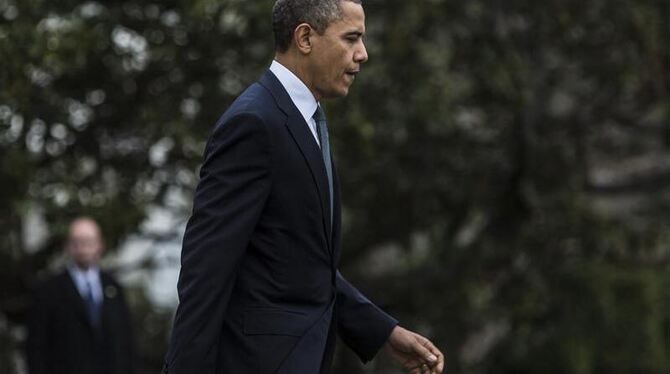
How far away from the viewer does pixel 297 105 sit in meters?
4.17

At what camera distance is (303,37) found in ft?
13.6

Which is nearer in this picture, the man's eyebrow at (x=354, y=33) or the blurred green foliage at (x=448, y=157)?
the man's eyebrow at (x=354, y=33)

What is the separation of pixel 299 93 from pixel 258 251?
1.43ft

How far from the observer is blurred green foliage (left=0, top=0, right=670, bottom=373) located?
33.8ft

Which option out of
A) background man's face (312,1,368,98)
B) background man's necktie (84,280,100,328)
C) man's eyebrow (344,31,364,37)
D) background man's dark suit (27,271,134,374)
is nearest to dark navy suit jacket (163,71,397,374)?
background man's face (312,1,368,98)

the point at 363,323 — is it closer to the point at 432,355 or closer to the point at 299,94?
the point at 432,355

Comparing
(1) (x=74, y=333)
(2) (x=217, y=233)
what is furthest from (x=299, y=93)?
(1) (x=74, y=333)

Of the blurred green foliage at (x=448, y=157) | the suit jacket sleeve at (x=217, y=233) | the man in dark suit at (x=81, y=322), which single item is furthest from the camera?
the blurred green foliage at (x=448, y=157)

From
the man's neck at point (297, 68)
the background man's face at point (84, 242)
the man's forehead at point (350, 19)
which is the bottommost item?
the background man's face at point (84, 242)

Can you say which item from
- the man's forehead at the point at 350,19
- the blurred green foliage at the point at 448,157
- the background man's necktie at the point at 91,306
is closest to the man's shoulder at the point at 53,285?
the background man's necktie at the point at 91,306

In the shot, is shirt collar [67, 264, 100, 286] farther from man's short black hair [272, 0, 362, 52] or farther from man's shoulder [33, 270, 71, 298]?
man's short black hair [272, 0, 362, 52]

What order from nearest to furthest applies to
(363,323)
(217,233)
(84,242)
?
1. (217,233)
2. (363,323)
3. (84,242)

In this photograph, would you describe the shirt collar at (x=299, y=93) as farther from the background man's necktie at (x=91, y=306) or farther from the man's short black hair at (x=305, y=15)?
the background man's necktie at (x=91, y=306)

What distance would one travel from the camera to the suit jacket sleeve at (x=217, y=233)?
3891mm
